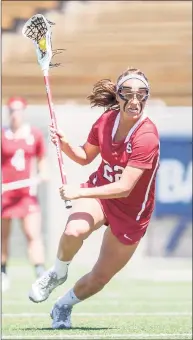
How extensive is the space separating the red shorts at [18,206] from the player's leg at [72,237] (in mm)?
4093

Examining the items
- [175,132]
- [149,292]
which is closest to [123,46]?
[175,132]

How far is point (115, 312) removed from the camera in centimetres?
857

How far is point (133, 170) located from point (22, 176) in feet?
15.8

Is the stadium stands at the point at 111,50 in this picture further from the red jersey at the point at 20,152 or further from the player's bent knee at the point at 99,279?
the player's bent knee at the point at 99,279

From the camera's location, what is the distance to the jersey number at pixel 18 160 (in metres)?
10.9

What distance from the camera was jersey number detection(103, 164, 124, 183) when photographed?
643 cm

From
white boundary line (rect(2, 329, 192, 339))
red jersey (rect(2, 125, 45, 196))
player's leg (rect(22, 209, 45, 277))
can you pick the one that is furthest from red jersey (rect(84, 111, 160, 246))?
red jersey (rect(2, 125, 45, 196))

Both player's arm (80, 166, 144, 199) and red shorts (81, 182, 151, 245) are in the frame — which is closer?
player's arm (80, 166, 144, 199)

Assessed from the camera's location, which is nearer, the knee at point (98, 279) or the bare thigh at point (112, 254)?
the bare thigh at point (112, 254)

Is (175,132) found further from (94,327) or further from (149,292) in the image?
(94,327)

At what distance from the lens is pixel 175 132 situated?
12422 mm

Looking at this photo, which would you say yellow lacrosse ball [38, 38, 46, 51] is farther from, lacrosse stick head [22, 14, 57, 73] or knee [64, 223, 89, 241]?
knee [64, 223, 89, 241]

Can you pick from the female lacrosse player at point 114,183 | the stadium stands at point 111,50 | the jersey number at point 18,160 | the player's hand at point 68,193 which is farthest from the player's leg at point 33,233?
the player's hand at point 68,193

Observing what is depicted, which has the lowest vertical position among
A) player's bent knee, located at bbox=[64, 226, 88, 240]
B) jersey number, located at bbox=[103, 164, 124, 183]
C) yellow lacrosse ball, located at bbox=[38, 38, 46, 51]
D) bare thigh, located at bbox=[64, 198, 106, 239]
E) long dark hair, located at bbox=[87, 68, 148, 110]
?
player's bent knee, located at bbox=[64, 226, 88, 240]
